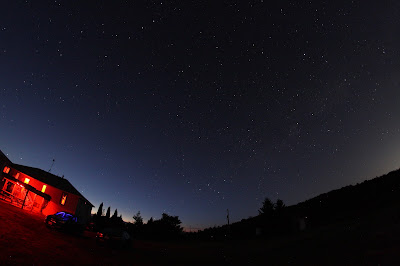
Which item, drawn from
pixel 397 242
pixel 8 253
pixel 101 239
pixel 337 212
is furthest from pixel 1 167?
pixel 337 212

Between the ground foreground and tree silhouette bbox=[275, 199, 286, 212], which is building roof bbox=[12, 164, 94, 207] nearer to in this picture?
the ground foreground

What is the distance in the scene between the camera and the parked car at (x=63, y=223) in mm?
19609

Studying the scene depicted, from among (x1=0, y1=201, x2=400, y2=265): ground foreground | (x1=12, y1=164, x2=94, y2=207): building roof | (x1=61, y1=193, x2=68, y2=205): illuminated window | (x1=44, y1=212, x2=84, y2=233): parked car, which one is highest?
(x1=12, y1=164, x2=94, y2=207): building roof

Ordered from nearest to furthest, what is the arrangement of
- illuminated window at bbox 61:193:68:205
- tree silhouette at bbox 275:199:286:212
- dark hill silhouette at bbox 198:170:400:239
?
dark hill silhouette at bbox 198:170:400:239, illuminated window at bbox 61:193:68:205, tree silhouette at bbox 275:199:286:212

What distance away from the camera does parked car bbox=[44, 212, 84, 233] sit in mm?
19609

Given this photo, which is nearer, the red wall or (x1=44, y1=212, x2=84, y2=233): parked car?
(x1=44, y1=212, x2=84, y2=233): parked car

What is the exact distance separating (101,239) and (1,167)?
1688 cm

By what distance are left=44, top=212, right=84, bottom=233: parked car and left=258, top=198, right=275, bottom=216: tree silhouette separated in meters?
29.9

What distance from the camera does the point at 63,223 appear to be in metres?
19.9

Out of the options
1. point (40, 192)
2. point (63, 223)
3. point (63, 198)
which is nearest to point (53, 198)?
point (63, 198)

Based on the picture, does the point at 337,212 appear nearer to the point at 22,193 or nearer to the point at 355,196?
the point at 355,196

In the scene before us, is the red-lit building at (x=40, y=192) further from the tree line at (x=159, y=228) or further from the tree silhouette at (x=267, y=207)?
the tree silhouette at (x=267, y=207)

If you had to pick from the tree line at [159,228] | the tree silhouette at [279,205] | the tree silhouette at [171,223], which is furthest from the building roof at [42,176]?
the tree silhouette at [279,205]

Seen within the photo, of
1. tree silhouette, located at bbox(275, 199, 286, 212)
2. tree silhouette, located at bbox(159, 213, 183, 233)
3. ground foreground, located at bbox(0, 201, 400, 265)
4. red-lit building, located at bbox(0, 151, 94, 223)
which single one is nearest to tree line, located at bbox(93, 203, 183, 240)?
tree silhouette, located at bbox(159, 213, 183, 233)
